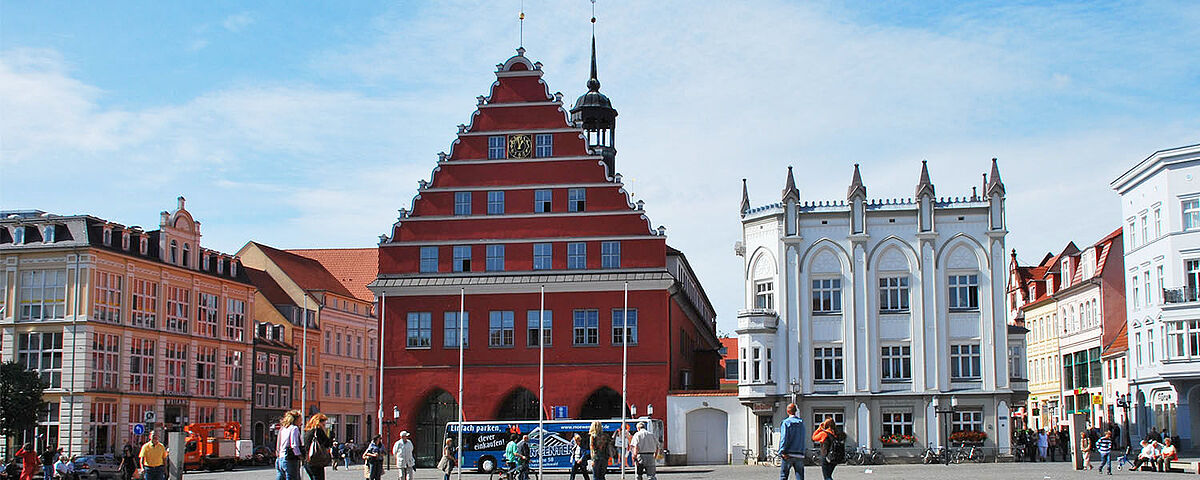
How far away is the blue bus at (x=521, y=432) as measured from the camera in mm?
49750

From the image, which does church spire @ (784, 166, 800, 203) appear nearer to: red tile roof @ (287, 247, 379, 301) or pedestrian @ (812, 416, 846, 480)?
pedestrian @ (812, 416, 846, 480)

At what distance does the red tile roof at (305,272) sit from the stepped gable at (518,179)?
35.2 m

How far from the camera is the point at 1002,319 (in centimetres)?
5547

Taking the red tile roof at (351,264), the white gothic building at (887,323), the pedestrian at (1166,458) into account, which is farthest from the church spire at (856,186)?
the red tile roof at (351,264)

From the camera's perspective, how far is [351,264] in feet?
357

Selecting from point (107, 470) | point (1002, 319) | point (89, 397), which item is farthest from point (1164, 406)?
point (89, 397)

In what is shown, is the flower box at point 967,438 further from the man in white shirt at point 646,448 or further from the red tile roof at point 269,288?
the red tile roof at point 269,288

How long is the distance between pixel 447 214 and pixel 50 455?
77.1 feet

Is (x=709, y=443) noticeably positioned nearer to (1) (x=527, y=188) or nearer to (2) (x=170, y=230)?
(1) (x=527, y=188)

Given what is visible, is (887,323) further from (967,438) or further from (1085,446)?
(1085,446)

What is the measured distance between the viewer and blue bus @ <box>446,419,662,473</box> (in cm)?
4975

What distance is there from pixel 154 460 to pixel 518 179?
37.0 metres

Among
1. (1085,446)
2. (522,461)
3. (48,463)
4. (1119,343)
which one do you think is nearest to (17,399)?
(48,463)

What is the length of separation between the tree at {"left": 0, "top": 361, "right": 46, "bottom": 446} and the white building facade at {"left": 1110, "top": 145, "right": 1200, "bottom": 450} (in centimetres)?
5155
